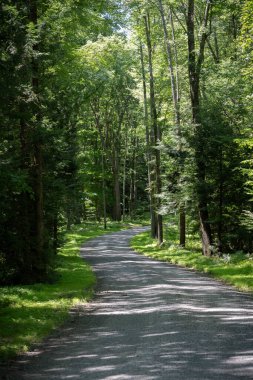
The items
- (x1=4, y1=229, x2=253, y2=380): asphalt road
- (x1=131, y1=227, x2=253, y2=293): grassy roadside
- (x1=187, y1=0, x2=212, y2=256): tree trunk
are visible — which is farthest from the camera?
(x1=187, y1=0, x2=212, y2=256): tree trunk

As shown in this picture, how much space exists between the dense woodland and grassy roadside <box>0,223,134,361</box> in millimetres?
1325

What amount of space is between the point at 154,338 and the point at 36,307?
14.2 ft

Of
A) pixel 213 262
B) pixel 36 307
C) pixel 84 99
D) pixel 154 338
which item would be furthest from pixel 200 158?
pixel 154 338

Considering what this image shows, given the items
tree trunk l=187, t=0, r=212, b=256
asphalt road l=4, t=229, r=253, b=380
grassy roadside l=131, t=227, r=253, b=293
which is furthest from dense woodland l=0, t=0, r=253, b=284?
asphalt road l=4, t=229, r=253, b=380

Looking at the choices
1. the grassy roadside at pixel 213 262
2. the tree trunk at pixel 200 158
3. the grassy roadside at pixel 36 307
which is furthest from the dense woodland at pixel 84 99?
the grassy roadside at pixel 36 307

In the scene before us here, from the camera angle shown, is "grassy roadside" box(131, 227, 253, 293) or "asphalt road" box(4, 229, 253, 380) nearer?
"asphalt road" box(4, 229, 253, 380)

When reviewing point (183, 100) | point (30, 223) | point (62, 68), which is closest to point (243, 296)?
point (30, 223)

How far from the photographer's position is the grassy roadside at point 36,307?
8664 mm

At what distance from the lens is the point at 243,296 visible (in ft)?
39.6

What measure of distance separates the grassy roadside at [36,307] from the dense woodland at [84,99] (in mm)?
1325

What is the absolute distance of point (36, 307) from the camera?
11242mm

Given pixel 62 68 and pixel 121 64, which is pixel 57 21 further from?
pixel 121 64

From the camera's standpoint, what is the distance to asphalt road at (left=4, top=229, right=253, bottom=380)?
6.30 meters

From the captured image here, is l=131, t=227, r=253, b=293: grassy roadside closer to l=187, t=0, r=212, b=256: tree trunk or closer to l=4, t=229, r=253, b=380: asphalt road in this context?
l=4, t=229, r=253, b=380: asphalt road
